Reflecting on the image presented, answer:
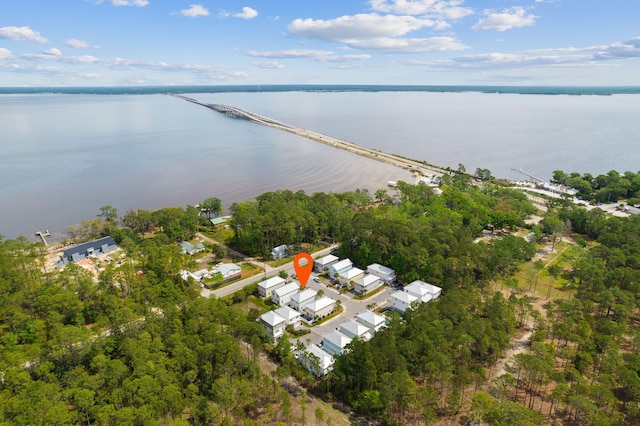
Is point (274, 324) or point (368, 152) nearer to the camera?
point (274, 324)

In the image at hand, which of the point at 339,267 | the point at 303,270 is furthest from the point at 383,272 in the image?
the point at 303,270

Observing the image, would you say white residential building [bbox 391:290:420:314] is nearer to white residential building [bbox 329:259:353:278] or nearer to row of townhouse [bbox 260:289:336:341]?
row of townhouse [bbox 260:289:336:341]

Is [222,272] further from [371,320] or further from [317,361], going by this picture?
[317,361]

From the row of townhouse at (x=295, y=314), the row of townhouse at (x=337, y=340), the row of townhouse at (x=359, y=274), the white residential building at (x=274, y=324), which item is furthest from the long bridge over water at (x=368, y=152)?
the white residential building at (x=274, y=324)

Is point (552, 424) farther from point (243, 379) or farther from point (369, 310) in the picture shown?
point (243, 379)

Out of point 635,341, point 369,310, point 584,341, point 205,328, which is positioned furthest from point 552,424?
Answer: point 205,328

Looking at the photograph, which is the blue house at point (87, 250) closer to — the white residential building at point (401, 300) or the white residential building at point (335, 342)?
the white residential building at point (335, 342)

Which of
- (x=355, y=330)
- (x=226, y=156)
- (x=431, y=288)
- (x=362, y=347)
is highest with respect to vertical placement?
(x=226, y=156)

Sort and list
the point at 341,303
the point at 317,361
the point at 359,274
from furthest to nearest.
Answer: the point at 359,274
the point at 341,303
the point at 317,361
